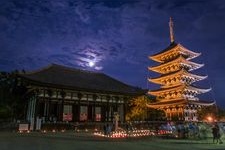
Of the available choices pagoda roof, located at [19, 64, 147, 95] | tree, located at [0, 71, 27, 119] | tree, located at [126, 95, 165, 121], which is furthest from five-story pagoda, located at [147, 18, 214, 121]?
tree, located at [0, 71, 27, 119]

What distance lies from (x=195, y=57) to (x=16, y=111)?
33970mm

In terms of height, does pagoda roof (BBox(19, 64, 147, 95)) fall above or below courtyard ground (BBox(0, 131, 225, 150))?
above

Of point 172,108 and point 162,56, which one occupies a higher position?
point 162,56

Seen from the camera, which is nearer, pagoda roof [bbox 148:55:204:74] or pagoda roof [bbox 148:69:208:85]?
pagoda roof [bbox 148:69:208:85]

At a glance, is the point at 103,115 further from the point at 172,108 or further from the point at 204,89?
the point at 204,89

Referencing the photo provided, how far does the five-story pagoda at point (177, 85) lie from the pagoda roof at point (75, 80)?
4.64 metres

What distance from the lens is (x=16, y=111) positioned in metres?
42.1

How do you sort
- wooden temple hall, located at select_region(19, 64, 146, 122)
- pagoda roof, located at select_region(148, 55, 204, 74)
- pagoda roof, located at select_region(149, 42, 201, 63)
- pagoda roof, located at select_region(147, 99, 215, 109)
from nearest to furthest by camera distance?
wooden temple hall, located at select_region(19, 64, 146, 122) < pagoda roof, located at select_region(147, 99, 215, 109) < pagoda roof, located at select_region(148, 55, 204, 74) < pagoda roof, located at select_region(149, 42, 201, 63)

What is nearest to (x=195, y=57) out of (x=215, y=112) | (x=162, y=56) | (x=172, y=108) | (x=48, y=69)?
(x=162, y=56)

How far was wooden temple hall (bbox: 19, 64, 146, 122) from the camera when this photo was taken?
32.8 meters

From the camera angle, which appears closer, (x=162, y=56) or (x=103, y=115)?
(x=103, y=115)

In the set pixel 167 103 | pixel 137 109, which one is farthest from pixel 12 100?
pixel 167 103

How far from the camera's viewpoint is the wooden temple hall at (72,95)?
3284cm

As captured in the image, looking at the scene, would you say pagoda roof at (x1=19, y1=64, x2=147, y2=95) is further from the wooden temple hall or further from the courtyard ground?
the courtyard ground
